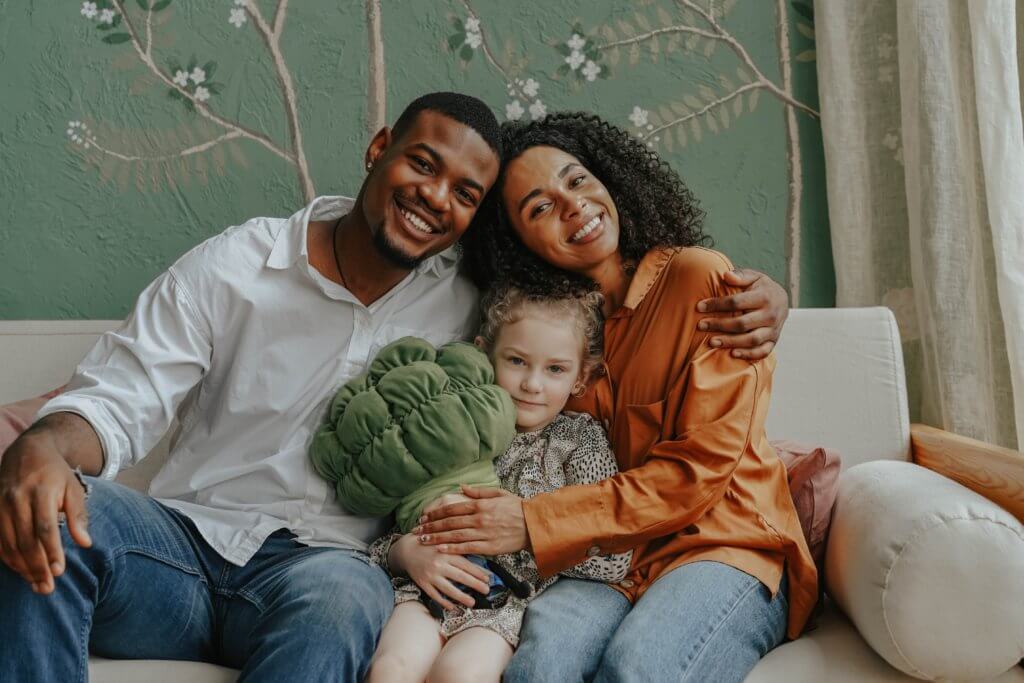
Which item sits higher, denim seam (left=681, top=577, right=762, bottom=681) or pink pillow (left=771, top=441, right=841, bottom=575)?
pink pillow (left=771, top=441, right=841, bottom=575)

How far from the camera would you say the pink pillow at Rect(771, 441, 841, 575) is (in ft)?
5.03

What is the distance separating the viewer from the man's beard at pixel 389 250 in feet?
5.25

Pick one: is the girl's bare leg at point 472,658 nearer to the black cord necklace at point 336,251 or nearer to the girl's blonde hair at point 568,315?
the girl's blonde hair at point 568,315

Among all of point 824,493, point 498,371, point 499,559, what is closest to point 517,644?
point 499,559

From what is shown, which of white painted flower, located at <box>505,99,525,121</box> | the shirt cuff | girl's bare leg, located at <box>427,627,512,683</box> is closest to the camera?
girl's bare leg, located at <box>427,627,512,683</box>

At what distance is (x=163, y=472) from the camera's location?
62.4 inches

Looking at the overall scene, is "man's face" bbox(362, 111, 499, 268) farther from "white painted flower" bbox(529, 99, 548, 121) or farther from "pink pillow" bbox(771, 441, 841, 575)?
"pink pillow" bbox(771, 441, 841, 575)

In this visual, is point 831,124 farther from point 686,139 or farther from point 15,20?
point 15,20

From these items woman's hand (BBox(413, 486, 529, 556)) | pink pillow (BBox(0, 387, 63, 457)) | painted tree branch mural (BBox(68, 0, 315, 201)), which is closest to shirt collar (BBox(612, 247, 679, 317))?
woman's hand (BBox(413, 486, 529, 556))

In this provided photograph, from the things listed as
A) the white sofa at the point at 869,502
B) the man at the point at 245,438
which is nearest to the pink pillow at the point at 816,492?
the white sofa at the point at 869,502

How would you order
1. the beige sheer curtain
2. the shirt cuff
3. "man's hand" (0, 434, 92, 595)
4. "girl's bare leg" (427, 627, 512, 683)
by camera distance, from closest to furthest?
"man's hand" (0, 434, 92, 595), "girl's bare leg" (427, 627, 512, 683), the shirt cuff, the beige sheer curtain

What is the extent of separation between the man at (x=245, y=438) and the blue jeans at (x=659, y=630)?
10.0 inches

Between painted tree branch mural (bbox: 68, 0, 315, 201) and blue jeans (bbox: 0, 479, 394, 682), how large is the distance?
948mm

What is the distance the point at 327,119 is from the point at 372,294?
2.05 feet
